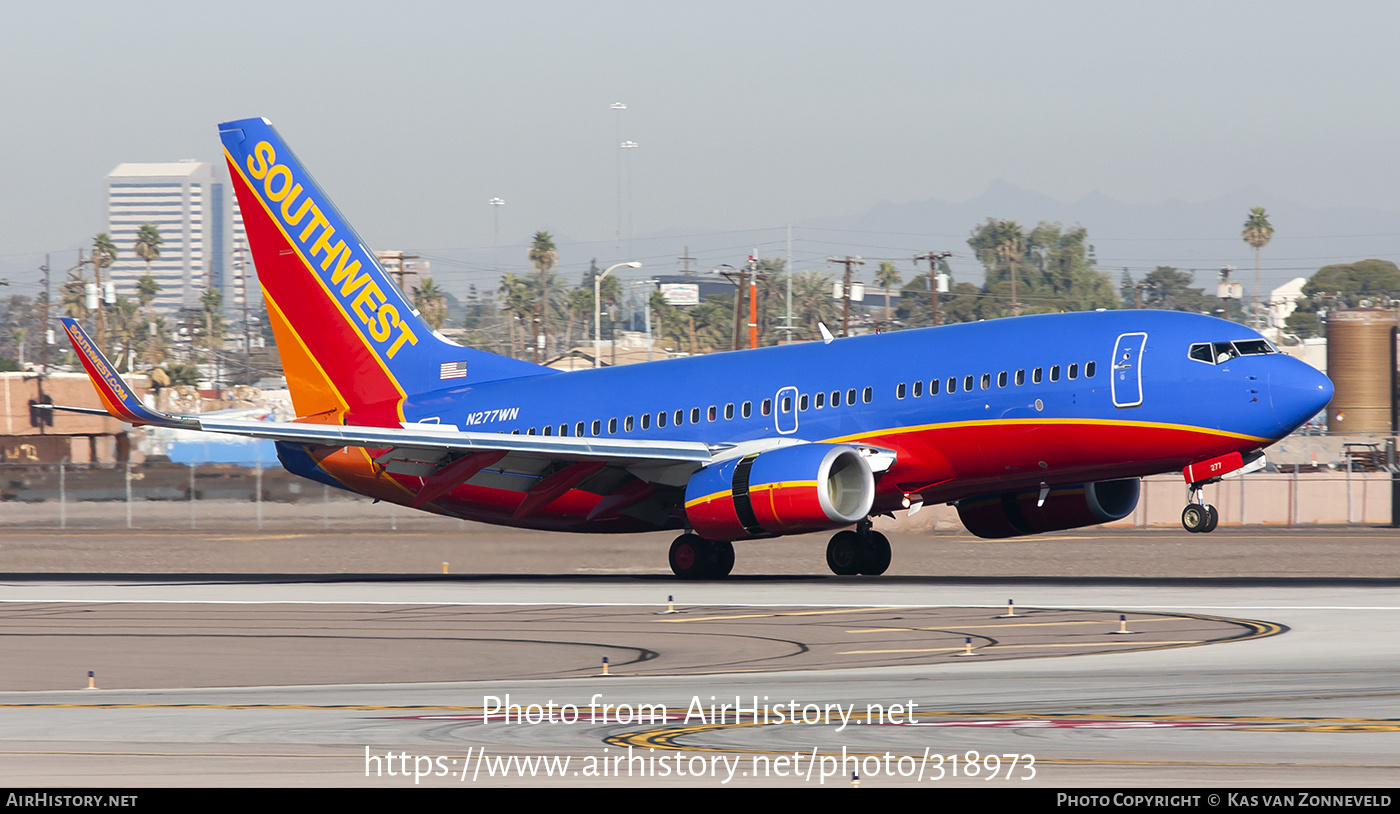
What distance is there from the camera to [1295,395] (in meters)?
27.6

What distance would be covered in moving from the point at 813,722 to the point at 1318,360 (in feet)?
444

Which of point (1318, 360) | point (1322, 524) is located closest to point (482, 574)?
point (1322, 524)

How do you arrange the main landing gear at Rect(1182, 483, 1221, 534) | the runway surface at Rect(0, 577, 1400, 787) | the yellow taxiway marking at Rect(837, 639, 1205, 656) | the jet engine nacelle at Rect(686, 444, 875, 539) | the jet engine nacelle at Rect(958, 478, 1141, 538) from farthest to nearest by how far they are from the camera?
the jet engine nacelle at Rect(958, 478, 1141, 538)
the jet engine nacelle at Rect(686, 444, 875, 539)
the main landing gear at Rect(1182, 483, 1221, 534)
the yellow taxiway marking at Rect(837, 639, 1205, 656)
the runway surface at Rect(0, 577, 1400, 787)

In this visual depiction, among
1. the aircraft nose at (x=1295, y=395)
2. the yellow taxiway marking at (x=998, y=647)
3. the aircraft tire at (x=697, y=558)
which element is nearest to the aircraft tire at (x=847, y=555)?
the aircraft tire at (x=697, y=558)

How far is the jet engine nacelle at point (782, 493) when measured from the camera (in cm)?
2933

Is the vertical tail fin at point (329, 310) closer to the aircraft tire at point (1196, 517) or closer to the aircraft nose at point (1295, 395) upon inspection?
the aircraft tire at point (1196, 517)

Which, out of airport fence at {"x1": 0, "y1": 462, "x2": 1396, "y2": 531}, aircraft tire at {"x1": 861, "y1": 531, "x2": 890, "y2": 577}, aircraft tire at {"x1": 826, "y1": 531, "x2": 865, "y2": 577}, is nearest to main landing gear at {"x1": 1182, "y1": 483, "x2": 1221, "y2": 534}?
aircraft tire at {"x1": 861, "y1": 531, "x2": 890, "y2": 577}

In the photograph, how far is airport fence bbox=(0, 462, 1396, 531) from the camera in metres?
60.0

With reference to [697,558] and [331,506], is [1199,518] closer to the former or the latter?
[697,558]

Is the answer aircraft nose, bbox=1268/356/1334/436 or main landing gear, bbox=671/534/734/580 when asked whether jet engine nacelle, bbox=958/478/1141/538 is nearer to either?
aircraft nose, bbox=1268/356/1334/436

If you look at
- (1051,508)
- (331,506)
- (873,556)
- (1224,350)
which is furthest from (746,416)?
(331,506)

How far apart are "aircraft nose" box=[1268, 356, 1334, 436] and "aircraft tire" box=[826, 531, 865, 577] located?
8821mm

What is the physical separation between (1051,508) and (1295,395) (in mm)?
6171
